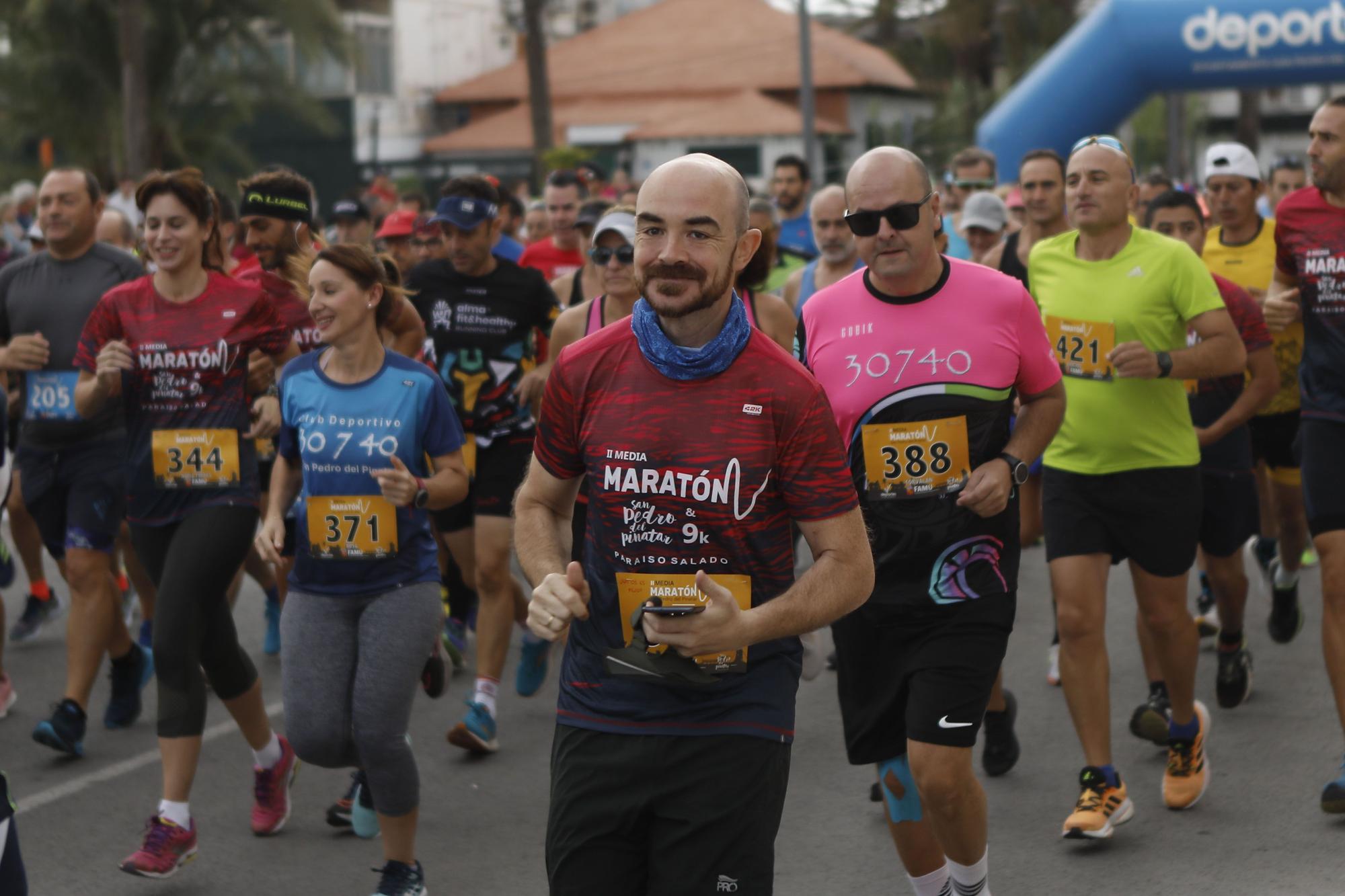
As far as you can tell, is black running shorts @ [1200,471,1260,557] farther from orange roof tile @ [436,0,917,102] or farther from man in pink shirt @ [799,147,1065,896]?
orange roof tile @ [436,0,917,102]

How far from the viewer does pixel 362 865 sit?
5.95 m

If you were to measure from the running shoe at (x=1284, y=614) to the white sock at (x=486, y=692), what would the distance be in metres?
3.88

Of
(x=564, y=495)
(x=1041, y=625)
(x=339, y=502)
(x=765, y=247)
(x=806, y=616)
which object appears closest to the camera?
(x=806, y=616)

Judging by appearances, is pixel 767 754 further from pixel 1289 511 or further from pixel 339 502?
pixel 1289 511

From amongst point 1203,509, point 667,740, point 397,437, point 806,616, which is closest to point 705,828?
point 667,740

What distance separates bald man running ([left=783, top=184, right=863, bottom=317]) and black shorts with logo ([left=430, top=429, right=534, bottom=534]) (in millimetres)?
1589

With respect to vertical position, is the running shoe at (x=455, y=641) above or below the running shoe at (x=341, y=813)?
above

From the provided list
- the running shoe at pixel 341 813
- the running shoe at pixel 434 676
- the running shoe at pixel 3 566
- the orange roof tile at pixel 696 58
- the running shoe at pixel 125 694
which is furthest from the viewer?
the orange roof tile at pixel 696 58

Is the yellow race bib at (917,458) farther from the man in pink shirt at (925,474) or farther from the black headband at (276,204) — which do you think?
the black headband at (276,204)

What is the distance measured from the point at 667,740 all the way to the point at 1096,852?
9.15 ft

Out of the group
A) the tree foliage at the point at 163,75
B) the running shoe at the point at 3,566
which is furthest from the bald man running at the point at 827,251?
the tree foliage at the point at 163,75

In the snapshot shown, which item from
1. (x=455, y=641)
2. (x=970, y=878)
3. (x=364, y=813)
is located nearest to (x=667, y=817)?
(x=970, y=878)

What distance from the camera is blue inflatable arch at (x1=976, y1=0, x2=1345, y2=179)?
1848 cm

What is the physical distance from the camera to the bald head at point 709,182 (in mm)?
3418
